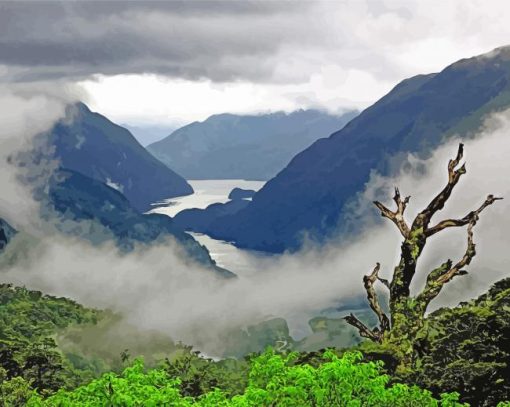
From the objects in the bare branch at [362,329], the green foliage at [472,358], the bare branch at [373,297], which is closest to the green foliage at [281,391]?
the green foliage at [472,358]

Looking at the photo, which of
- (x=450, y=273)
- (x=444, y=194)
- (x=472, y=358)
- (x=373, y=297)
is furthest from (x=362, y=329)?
(x=444, y=194)

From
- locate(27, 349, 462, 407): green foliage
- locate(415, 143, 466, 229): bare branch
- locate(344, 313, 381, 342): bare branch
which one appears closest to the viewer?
locate(27, 349, 462, 407): green foliage

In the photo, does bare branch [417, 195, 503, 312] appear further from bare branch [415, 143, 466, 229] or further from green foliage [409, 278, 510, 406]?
green foliage [409, 278, 510, 406]

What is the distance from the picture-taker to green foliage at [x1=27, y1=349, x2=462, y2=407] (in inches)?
904

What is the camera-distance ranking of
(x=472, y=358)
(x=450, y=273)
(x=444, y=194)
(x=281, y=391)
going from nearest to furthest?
(x=281, y=391) < (x=472, y=358) < (x=450, y=273) < (x=444, y=194)

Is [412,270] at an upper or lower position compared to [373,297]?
upper

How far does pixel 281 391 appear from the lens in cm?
2478

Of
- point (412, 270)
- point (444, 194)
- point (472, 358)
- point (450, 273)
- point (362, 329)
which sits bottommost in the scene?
point (472, 358)

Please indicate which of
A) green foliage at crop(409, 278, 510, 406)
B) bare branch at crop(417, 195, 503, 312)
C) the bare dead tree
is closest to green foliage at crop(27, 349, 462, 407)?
green foliage at crop(409, 278, 510, 406)

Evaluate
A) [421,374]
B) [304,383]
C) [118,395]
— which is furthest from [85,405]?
[421,374]

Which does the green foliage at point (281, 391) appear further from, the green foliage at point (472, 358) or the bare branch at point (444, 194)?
the bare branch at point (444, 194)

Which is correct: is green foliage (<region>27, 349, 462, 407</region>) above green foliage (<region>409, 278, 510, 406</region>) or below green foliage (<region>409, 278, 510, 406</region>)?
below

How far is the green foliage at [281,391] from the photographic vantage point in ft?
75.3

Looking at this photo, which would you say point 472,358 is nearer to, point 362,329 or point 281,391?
point 362,329
